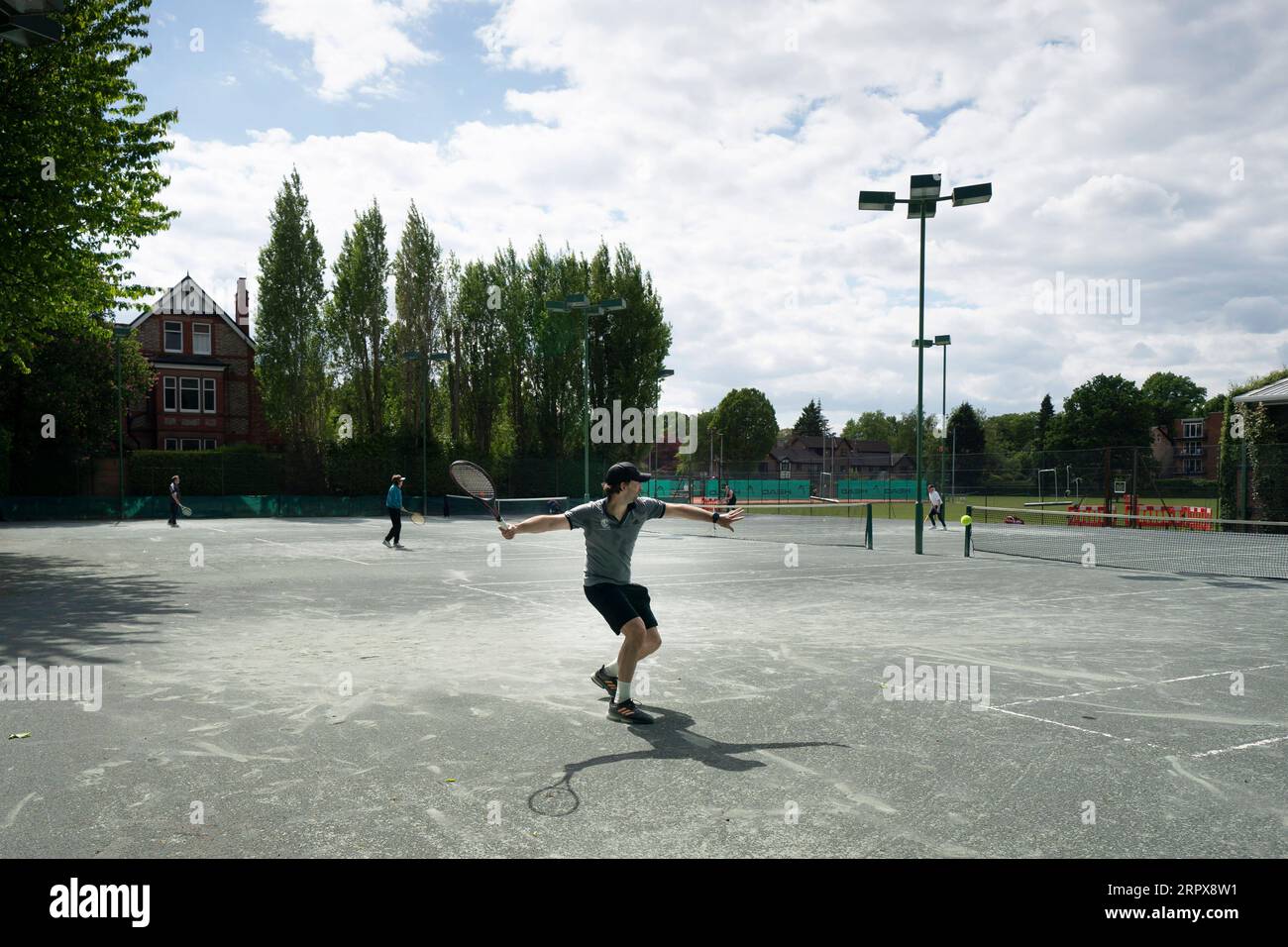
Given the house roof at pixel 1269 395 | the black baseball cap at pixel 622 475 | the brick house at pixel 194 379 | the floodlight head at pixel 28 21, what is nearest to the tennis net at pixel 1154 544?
the house roof at pixel 1269 395

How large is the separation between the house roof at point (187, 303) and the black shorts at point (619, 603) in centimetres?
5391

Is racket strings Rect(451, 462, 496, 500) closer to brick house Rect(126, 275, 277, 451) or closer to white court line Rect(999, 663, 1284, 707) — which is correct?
white court line Rect(999, 663, 1284, 707)

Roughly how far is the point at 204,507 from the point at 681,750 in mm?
38153

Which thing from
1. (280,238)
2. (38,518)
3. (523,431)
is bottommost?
(38,518)

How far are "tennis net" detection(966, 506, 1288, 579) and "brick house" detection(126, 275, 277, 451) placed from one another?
1703 inches

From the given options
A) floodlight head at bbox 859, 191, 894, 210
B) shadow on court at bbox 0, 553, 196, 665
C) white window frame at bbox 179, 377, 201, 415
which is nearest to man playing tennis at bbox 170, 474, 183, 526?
shadow on court at bbox 0, 553, 196, 665

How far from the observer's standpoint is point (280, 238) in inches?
1849

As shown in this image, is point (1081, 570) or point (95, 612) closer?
point (95, 612)

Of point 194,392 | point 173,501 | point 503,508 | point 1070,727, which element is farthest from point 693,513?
point 194,392

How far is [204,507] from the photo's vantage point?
127ft

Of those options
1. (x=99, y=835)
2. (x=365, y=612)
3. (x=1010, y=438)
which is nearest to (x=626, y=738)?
(x=99, y=835)
